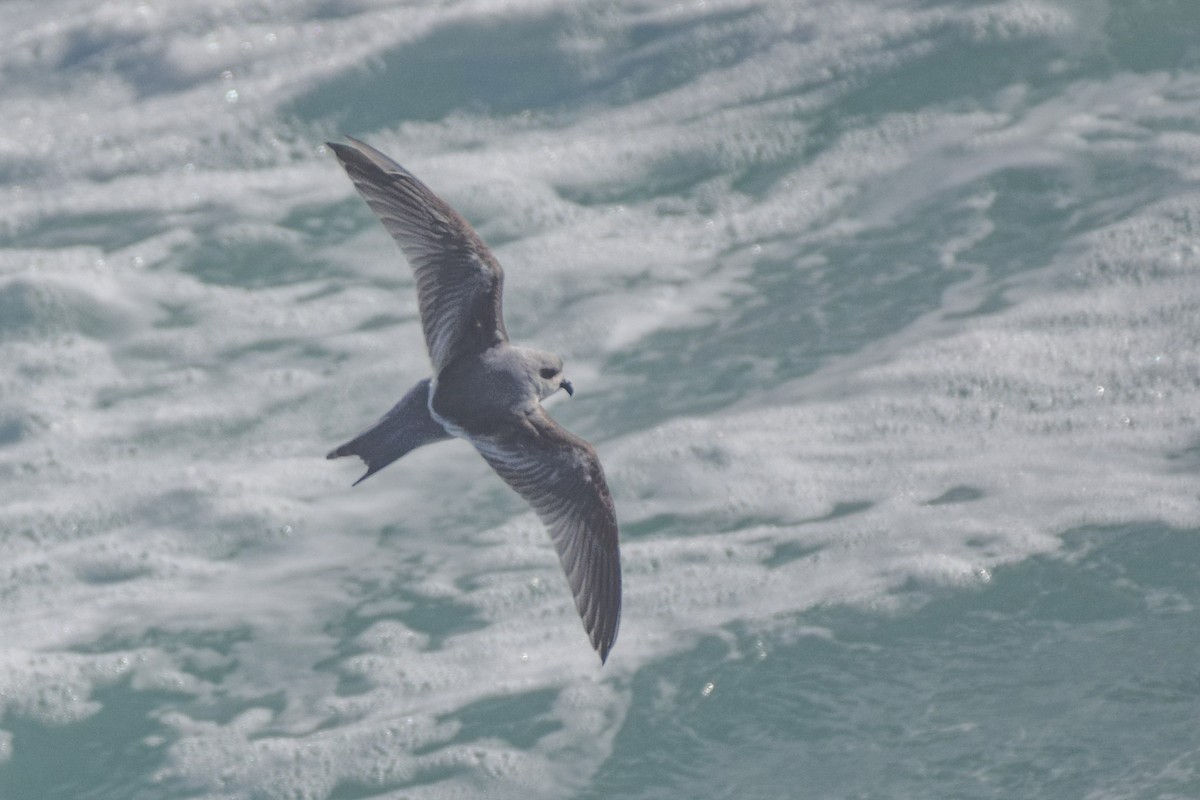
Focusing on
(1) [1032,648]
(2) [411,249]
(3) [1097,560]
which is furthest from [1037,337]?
(2) [411,249]

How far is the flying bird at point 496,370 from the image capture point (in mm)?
4230

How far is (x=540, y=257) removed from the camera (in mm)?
7914

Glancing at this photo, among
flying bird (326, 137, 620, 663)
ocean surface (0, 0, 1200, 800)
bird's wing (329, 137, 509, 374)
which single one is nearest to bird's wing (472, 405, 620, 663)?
flying bird (326, 137, 620, 663)

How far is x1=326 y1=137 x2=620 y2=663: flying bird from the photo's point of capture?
4.23m

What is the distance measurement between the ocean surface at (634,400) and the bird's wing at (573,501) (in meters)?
1.18

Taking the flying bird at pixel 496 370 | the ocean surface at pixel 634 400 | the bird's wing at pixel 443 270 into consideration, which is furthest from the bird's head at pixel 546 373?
the ocean surface at pixel 634 400

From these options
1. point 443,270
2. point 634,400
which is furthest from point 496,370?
point 634,400

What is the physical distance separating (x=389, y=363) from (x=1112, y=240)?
3.57 metres

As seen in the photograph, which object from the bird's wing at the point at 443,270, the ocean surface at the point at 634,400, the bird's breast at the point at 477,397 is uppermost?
the bird's wing at the point at 443,270

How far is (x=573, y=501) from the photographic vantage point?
14.2 feet

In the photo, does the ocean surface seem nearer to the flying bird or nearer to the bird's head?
the flying bird

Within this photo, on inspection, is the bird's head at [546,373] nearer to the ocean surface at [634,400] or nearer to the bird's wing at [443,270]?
the bird's wing at [443,270]

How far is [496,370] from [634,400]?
2830mm

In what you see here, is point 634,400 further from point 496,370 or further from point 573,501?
point 496,370
